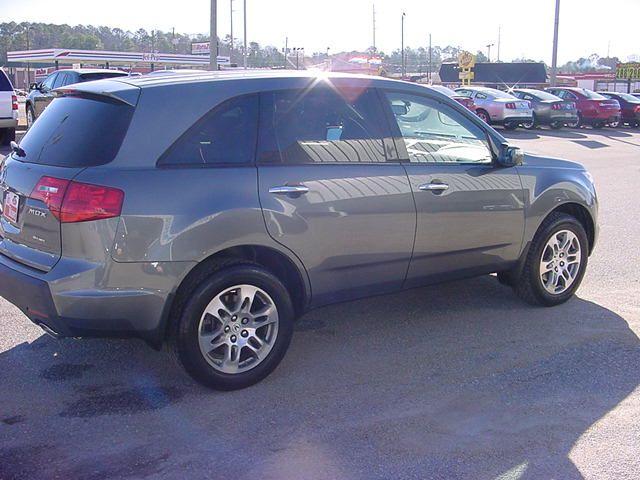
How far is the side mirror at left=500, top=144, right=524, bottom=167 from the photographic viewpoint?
5.46 m

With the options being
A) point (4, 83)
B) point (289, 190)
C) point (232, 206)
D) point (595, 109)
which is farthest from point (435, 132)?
point (595, 109)

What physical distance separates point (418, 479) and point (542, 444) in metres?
A: 0.78

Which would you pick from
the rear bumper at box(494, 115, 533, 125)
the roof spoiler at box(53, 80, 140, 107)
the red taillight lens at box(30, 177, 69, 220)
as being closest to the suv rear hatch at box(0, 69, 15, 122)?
the roof spoiler at box(53, 80, 140, 107)

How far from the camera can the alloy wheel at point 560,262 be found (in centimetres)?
591

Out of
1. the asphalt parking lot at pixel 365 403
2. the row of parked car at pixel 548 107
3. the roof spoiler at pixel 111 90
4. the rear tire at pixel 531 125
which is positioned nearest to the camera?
the asphalt parking lot at pixel 365 403

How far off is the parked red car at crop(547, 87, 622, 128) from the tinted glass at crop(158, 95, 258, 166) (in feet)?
91.5

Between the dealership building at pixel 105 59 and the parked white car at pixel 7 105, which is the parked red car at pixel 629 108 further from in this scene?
the dealership building at pixel 105 59

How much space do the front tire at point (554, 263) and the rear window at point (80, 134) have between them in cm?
339

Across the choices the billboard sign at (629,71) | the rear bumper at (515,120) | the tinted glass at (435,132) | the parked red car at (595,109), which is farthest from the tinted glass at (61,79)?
the billboard sign at (629,71)

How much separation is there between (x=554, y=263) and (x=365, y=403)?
2501 mm

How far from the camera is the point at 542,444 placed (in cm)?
379

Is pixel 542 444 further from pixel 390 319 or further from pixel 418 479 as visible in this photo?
pixel 390 319

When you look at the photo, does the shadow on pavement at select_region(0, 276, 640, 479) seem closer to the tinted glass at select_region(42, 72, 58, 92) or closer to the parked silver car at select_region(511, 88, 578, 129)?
the tinted glass at select_region(42, 72, 58, 92)

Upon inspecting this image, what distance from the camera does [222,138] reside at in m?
4.32
